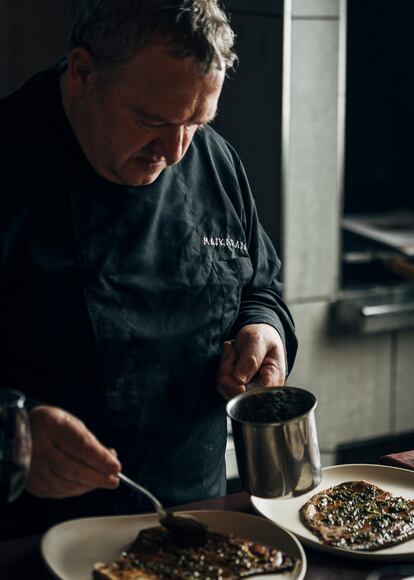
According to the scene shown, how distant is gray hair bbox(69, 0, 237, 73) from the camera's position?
1.48 metres

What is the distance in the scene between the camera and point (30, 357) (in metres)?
1.62

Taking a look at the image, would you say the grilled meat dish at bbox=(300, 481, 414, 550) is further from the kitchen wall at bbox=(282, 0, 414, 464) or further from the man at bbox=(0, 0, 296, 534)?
the kitchen wall at bbox=(282, 0, 414, 464)

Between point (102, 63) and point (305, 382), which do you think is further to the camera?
point (305, 382)

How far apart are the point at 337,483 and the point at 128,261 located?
1.78 ft

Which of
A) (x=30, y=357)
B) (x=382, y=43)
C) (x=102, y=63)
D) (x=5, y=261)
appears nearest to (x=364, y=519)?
(x=30, y=357)

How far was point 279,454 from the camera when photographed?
137cm

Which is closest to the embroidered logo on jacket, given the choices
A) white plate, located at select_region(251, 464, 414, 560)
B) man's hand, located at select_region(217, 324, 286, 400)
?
man's hand, located at select_region(217, 324, 286, 400)

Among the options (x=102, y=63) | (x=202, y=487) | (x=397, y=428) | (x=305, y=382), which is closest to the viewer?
(x=102, y=63)

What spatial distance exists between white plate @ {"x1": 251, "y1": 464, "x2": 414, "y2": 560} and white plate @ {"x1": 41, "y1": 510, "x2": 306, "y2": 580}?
42 millimetres

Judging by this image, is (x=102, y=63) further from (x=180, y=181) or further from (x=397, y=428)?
(x=397, y=428)

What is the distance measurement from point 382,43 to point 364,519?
2548mm

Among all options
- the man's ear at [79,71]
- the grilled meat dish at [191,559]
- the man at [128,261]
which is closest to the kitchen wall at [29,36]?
the man at [128,261]

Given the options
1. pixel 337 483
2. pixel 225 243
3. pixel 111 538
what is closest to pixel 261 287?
pixel 225 243

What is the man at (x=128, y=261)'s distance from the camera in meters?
1.52
